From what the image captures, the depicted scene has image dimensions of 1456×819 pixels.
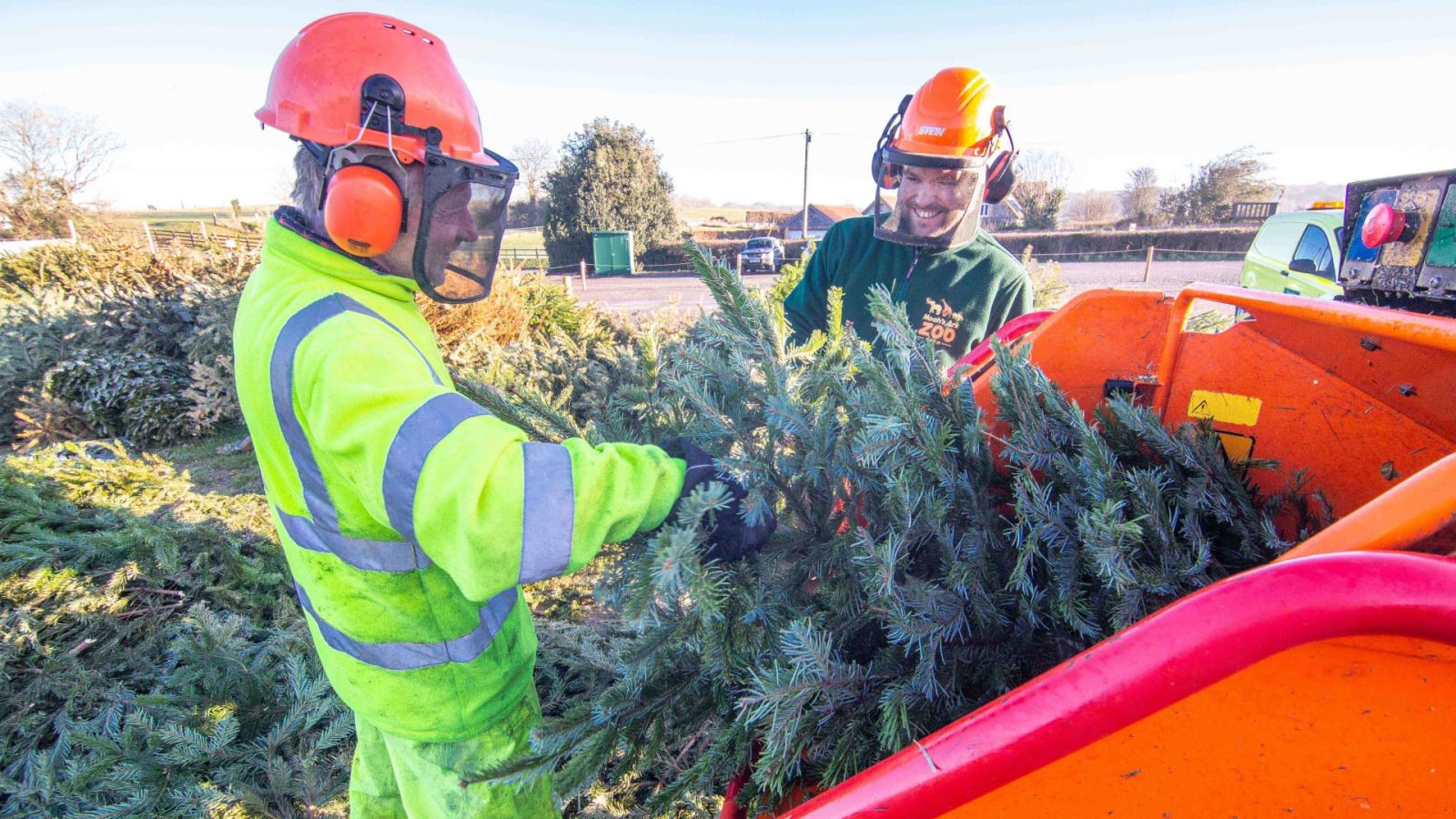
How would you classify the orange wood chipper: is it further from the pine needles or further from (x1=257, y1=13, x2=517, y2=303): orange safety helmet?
the pine needles

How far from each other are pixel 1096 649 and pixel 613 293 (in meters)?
24.4

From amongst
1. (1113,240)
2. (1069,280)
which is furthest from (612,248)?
(1113,240)

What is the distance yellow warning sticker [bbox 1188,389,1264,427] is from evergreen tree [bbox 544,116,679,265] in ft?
102

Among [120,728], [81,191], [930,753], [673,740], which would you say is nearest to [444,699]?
[673,740]

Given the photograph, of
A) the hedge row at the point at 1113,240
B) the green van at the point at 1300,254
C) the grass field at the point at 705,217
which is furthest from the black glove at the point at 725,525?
the grass field at the point at 705,217

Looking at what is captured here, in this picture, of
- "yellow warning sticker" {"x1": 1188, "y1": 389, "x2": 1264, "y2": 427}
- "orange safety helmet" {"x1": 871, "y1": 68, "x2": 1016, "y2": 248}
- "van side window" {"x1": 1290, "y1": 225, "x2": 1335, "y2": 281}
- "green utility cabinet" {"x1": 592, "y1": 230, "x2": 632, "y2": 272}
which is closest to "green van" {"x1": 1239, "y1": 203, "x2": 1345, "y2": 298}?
"van side window" {"x1": 1290, "y1": 225, "x2": 1335, "y2": 281}

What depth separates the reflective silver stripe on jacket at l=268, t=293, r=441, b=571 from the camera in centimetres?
132

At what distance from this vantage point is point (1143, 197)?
38375mm

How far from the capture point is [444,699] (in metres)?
1.65

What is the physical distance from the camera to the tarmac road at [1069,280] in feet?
68.5

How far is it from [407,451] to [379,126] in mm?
897

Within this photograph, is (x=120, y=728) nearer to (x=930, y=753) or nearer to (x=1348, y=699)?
(x=930, y=753)

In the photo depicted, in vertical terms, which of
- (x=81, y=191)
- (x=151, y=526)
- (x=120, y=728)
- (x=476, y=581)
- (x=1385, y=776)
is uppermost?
(x=81, y=191)

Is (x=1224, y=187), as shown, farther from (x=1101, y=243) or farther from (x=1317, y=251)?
(x=1317, y=251)
